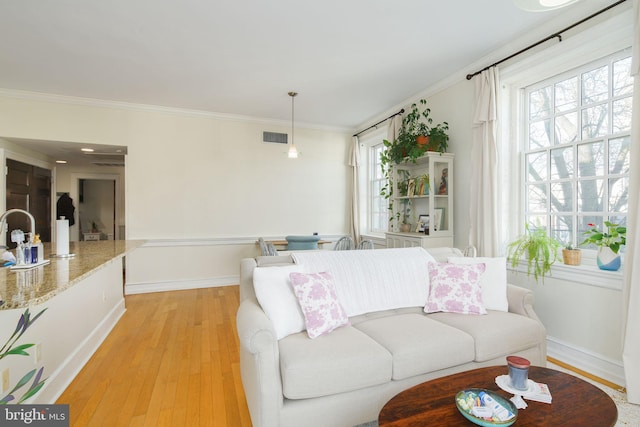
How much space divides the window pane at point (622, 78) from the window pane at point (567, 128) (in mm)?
317

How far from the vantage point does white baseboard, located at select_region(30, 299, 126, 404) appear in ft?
6.75

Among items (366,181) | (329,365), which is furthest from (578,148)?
(366,181)

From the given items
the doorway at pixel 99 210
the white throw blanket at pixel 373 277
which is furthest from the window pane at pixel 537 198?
the doorway at pixel 99 210

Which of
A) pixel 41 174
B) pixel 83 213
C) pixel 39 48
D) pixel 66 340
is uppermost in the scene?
pixel 39 48

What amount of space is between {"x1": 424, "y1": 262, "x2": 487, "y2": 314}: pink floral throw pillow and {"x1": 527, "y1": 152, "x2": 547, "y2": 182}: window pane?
1.19 meters

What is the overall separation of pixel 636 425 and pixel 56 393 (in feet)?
12.0

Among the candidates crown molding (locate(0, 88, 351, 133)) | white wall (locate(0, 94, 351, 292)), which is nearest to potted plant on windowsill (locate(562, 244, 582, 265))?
white wall (locate(0, 94, 351, 292))

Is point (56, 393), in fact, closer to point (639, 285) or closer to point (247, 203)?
point (247, 203)

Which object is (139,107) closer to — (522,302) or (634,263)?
(522,302)

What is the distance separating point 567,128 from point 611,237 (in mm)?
1023

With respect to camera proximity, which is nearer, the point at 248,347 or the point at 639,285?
the point at 248,347

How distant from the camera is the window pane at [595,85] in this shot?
2510mm

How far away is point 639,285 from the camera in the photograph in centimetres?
202

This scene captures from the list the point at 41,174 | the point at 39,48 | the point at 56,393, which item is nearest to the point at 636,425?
the point at 56,393
